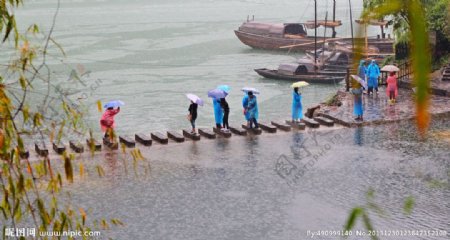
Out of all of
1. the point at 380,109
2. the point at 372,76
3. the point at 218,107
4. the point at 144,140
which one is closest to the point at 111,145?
the point at 144,140

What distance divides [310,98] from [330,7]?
42465 mm

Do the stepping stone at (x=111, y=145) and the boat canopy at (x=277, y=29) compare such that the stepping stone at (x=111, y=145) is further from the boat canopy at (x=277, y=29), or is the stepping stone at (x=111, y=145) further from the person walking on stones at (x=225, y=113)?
the boat canopy at (x=277, y=29)

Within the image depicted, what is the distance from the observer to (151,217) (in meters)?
12.0

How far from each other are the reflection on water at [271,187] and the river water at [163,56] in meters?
2.02

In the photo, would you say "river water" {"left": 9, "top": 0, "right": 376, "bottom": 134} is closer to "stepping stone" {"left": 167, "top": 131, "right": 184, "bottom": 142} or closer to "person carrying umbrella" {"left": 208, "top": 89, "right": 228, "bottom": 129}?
"stepping stone" {"left": 167, "top": 131, "right": 184, "bottom": 142}

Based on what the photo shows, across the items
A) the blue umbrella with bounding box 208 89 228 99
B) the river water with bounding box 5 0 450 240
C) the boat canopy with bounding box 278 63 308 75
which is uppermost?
the blue umbrella with bounding box 208 89 228 99

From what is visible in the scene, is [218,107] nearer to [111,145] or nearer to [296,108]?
[296,108]

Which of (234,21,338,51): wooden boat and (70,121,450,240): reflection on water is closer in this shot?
(70,121,450,240): reflection on water

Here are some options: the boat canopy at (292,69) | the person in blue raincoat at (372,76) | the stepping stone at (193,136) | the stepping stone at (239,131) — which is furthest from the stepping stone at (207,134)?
the boat canopy at (292,69)

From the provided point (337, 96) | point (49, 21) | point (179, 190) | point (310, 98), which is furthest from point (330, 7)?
point (179, 190)

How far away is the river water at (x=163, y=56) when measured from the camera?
2983 centimetres

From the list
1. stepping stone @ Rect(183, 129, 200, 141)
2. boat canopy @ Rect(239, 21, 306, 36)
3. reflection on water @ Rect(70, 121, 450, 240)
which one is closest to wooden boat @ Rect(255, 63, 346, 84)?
boat canopy @ Rect(239, 21, 306, 36)

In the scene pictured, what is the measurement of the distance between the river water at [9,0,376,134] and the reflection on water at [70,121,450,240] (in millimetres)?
2018

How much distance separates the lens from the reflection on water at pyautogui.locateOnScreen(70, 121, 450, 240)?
11570 millimetres
